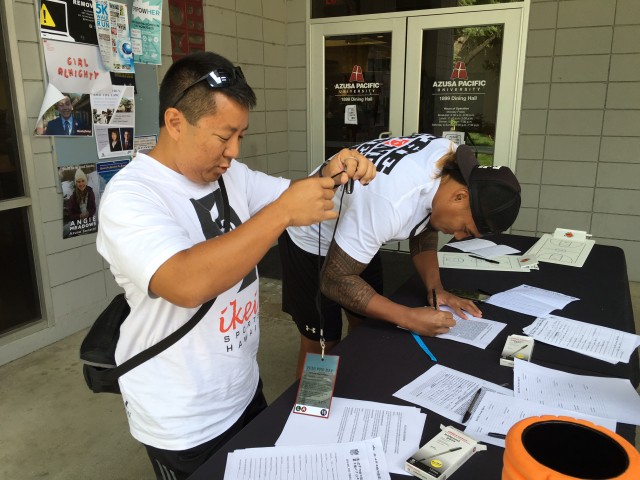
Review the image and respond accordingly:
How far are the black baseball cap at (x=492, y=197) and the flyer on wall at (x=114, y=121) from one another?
2.29 m

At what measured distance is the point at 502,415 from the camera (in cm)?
103

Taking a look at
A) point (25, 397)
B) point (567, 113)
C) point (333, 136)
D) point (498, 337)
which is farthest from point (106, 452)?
point (567, 113)

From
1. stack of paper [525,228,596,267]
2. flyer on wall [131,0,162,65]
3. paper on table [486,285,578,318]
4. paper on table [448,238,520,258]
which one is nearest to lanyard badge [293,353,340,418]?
paper on table [486,285,578,318]

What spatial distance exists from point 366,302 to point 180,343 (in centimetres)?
59

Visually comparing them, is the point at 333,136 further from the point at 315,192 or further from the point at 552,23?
the point at 315,192

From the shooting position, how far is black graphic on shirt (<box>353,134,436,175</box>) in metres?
1.48

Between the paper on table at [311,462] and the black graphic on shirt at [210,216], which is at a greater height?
the black graphic on shirt at [210,216]

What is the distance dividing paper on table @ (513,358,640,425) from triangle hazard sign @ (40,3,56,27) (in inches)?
108

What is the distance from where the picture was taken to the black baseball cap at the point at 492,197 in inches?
53.6

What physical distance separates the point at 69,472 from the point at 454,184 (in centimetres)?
176

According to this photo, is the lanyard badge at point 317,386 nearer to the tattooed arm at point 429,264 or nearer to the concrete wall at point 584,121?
the tattooed arm at point 429,264

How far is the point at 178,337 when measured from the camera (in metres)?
1.00

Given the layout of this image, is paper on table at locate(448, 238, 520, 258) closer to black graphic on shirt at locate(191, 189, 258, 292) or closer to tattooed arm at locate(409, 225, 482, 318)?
tattooed arm at locate(409, 225, 482, 318)

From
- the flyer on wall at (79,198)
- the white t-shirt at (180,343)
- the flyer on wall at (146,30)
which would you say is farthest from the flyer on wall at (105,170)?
the white t-shirt at (180,343)
